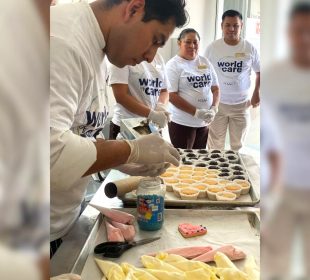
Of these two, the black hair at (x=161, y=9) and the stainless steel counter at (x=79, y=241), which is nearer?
the stainless steel counter at (x=79, y=241)

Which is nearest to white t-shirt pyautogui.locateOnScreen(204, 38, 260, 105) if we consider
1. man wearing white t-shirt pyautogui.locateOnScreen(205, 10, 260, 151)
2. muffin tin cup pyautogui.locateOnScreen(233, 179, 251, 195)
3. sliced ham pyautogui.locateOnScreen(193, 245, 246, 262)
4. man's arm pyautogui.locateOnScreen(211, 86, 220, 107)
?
man wearing white t-shirt pyautogui.locateOnScreen(205, 10, 260, 151)

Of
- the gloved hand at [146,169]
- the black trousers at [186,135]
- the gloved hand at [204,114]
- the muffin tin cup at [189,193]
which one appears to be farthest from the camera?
the black trousers at [186,135]

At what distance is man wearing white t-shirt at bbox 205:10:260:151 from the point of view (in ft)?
11.8

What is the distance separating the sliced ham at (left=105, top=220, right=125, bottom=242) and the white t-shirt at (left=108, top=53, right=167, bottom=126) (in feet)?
4.41

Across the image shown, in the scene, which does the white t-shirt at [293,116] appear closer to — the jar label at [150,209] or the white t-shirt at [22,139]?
the white t-shirt at [22,139]

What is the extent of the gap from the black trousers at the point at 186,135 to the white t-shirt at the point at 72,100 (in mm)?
1958

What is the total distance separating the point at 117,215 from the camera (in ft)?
4.65

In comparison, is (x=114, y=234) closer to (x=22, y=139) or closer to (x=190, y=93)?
(x=22, y=139)

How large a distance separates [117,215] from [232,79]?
2545 millimetres

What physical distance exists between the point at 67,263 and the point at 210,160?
1196mm

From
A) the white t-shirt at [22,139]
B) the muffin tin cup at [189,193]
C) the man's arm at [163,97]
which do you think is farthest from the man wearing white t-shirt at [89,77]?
the man's arm at [163,97]

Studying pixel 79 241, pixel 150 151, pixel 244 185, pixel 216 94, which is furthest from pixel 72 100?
pixel 216 94

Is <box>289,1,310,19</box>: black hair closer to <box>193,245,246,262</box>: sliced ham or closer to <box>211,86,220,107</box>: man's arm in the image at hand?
<box>193,245,246,262</box>: sliced ham

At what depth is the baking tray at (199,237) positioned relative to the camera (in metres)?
1.17
